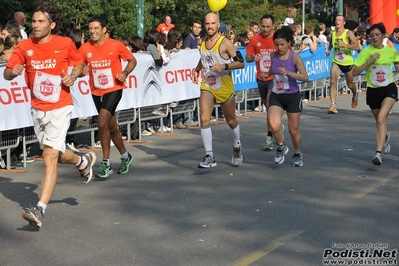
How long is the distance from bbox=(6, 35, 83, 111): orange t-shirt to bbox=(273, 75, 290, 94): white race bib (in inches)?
139

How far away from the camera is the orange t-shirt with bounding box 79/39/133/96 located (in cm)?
1080

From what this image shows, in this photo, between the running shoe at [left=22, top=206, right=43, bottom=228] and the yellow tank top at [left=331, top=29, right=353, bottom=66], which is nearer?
the running shoe at [left=22, top=206, right=43, bottom=228]

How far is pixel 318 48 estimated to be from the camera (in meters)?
22.1

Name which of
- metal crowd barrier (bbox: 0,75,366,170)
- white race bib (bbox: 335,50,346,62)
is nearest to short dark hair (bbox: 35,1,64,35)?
metal crowd barrier (bbox: 0,75,366,170)

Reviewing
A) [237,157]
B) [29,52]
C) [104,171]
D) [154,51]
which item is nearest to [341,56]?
[154,51]

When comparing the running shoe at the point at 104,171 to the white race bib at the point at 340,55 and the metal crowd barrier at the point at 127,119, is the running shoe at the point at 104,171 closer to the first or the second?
the metal crowd barrier at the point at 127,119

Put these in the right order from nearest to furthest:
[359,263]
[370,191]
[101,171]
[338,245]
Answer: [359,263], [338,245], [370,191], [101,171]

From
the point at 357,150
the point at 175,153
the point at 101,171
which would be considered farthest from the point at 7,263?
the point at 357,150

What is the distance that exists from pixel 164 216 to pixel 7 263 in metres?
2.04

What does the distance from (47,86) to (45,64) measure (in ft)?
0.72

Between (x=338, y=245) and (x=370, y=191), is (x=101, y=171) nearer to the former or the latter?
(x=370, y=191)

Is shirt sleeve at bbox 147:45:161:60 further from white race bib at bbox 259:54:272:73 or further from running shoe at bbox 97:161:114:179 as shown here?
running shoe at bbox 97:161:114:179

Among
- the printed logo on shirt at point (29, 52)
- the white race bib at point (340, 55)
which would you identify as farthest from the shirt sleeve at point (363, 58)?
the white race bib at point (340, 55)

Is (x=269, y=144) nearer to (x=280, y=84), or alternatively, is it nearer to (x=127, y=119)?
(x=280, y=84)
